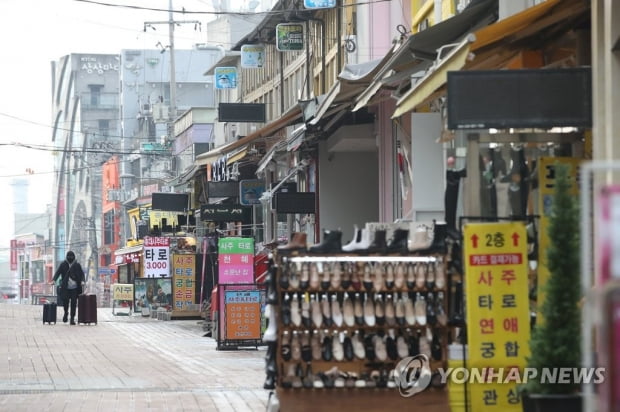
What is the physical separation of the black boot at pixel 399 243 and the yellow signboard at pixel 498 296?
22.4 inches

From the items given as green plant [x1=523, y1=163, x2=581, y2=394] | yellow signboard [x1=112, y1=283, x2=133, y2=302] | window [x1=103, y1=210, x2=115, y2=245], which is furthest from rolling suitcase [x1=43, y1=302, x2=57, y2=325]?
window [x1=103, y1=210, x2=115, y2=245]

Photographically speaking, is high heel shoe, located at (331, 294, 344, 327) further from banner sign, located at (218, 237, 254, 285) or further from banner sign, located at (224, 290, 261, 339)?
banner sign, located at (218, 237, 254, 285)

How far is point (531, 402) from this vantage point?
30.4 ft

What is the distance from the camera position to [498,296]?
11.1m

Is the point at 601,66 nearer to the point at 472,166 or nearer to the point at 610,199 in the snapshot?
the point at 472,166

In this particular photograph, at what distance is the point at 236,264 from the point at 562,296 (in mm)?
18370

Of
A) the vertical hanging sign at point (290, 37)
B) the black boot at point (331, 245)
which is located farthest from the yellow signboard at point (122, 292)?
the black boot at point (331, 245)

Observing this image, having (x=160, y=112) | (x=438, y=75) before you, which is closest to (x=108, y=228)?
(x=160, y=112)

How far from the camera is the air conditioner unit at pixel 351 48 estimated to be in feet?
96.4

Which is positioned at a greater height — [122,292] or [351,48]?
[351,48]

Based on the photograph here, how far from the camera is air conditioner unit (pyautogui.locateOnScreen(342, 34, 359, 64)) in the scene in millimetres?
29375

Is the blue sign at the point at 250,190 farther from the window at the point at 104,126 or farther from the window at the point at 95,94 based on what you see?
the window at the point at 95,94

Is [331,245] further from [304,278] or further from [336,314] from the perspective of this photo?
[336,314]

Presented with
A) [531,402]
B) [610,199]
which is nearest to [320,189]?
[531,402]
